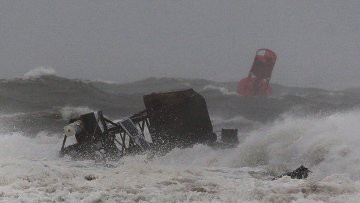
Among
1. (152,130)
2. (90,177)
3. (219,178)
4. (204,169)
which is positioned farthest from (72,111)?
(219,178)

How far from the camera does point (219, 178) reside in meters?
10.0

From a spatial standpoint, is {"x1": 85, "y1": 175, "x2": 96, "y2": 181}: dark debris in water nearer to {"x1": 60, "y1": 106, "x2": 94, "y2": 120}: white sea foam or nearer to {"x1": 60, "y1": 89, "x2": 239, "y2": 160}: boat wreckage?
{"x1": 60, "y1": 89, "x2": 239, "y2": 160}: boat wreckage

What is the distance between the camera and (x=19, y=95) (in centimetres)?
4512

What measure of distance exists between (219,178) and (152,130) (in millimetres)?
6304

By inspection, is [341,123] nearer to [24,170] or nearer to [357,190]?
[357,190]

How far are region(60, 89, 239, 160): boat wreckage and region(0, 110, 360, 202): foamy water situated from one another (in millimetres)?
715

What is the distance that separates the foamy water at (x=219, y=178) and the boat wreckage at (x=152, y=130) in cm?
71

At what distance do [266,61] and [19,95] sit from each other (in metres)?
30.0

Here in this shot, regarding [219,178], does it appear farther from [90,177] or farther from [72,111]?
[72,111]

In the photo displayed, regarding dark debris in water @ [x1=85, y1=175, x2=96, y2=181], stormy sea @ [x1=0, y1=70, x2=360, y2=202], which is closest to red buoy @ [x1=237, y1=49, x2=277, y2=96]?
stormy sea @ [x1=0, y1=70, x2=360, y2=202]

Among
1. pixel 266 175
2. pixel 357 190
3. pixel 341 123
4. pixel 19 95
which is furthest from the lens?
pixel 19 95

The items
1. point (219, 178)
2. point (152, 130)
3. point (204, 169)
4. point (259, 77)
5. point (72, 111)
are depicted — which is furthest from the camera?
point (259, 77)

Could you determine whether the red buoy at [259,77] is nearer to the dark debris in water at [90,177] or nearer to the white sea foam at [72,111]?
the white sea foam at [72,111]

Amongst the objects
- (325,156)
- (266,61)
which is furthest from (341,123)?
(266,61)
